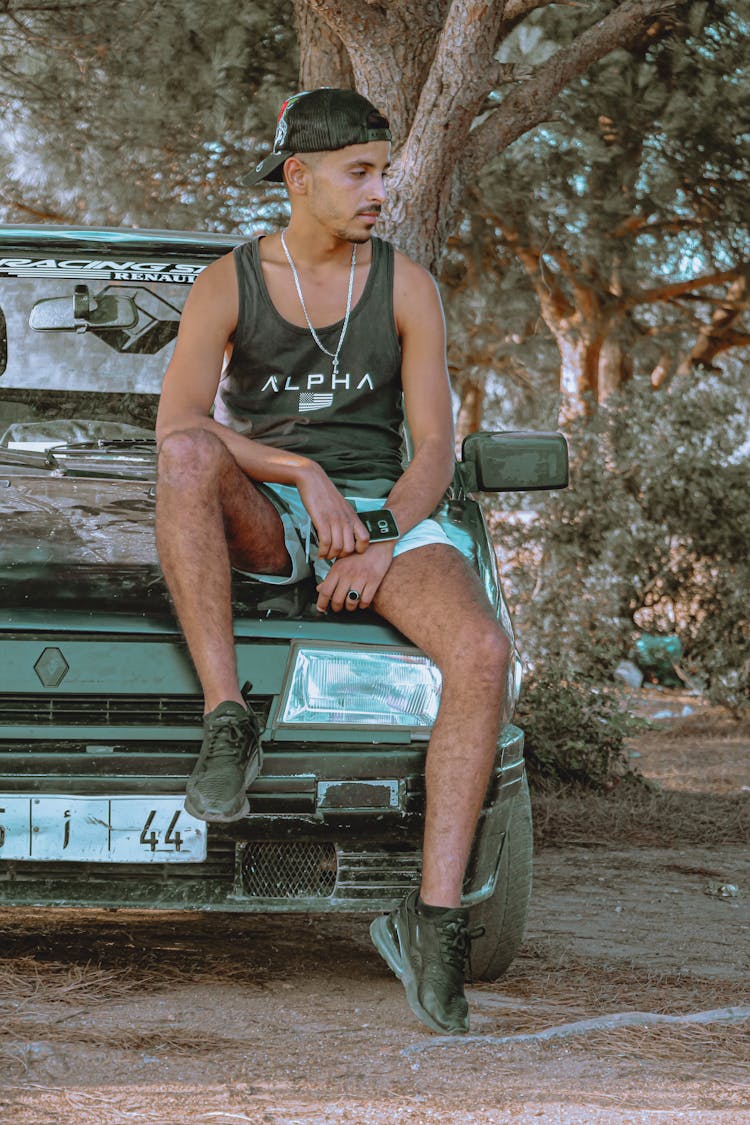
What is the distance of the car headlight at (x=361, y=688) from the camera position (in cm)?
293

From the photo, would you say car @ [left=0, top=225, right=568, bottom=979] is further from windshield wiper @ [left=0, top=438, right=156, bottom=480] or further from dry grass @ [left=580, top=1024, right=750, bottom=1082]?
windshield wiper @ [left=0, top=438, right=156, bottom=480]

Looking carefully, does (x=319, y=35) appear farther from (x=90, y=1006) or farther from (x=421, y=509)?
(x=90, y=1006)

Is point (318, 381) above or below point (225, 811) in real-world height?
above

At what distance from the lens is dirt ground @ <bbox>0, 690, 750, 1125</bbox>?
2477mm

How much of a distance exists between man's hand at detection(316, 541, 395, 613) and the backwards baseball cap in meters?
1.11

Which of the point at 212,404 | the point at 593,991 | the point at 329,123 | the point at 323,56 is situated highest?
the point at 323,56

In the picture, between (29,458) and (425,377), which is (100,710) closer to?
(425,377)

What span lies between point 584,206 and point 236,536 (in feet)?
29.0

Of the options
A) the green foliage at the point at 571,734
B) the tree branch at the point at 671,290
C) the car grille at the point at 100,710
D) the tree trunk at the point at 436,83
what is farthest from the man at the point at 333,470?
the tree branch at the point at 671,290

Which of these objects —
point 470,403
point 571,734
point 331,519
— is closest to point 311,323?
point 331,519

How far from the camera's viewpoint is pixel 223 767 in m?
2.78

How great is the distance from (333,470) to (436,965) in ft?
4.04

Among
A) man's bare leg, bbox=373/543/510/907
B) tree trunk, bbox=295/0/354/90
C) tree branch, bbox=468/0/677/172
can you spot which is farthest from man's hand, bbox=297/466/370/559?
tree trunk, bbox=295/0/354/90

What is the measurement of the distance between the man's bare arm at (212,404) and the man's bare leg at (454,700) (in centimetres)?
17
